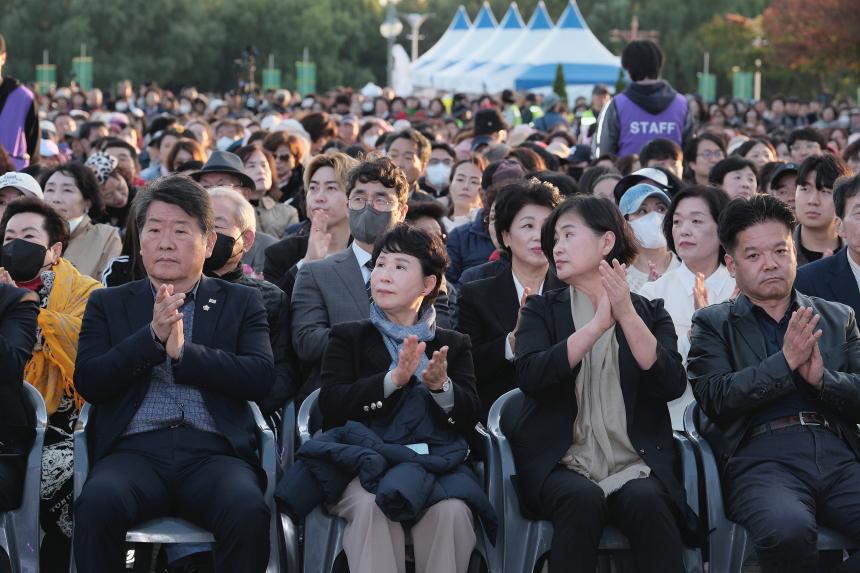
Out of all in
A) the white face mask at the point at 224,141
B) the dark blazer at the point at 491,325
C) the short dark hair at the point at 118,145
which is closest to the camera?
the dark blazer at the point at 491,325

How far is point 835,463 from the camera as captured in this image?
4.99 meters

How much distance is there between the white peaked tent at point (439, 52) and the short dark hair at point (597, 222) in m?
43.9

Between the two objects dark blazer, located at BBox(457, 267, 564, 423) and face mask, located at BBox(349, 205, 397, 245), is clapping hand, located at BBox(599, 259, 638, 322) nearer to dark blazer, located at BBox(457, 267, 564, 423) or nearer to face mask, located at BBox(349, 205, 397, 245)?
dark blazer, located at BBox(457, 267, 564, 423)

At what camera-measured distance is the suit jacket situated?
19.5 ft

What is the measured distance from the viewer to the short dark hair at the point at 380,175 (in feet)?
21.5

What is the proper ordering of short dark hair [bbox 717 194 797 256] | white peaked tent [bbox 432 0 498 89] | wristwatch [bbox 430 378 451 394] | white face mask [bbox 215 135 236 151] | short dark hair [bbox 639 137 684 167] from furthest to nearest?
1. white peaked tent [bbox 432 0 498 89]
2. white face mask [bbox 215 135 236 151]
3. short dark hair [bbox 639 137 684 167]
4. short dark hair [bbox 717 194 797 256]
5. wristwatch [bbox 430 378 451 394]

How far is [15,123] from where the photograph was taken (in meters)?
9.56

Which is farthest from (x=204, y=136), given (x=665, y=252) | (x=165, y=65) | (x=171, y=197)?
(x=165, y=65)

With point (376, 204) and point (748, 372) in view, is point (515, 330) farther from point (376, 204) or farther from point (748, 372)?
point (376, 204)

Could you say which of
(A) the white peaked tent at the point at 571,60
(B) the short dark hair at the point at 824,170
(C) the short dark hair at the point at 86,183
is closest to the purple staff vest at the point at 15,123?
(C) the short dark hair at the point at 86,183

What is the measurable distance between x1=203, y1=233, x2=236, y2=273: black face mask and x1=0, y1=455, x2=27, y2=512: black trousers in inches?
48.9

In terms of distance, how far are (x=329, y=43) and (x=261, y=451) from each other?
64.8m

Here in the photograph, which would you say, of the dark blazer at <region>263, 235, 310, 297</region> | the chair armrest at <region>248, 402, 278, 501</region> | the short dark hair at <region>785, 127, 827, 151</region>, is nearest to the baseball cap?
the dark blazer at <region>263, 235, 310, 297</region>

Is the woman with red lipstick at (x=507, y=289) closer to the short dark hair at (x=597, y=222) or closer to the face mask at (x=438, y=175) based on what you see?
the short dark hair at (x=597, y=222)
